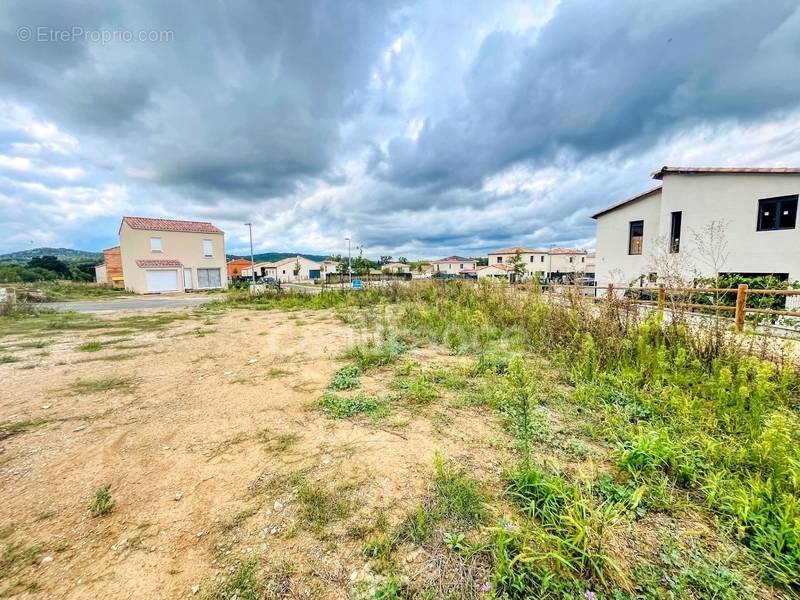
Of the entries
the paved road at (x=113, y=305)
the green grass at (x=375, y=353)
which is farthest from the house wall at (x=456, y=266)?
the green grass at (x=375, y=353)

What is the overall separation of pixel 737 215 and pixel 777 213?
97 cm

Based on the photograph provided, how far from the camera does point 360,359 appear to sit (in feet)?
16.3

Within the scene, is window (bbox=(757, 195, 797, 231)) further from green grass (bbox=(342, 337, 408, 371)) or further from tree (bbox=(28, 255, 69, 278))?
tree (bbox=(28, 255, 69, 278))

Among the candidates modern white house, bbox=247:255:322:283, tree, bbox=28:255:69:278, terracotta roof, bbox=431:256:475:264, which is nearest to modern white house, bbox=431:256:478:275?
terracotta roof, bbox=431:256:475:264

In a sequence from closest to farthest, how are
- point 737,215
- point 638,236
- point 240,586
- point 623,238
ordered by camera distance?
point 240,586
point 737,215
point 638,236
point 623,238

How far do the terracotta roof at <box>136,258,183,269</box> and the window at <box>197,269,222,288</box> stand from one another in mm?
1906

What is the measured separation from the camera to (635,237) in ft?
50.7

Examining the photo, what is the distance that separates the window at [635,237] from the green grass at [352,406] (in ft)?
56.3

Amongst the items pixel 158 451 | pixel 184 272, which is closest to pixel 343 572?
pixel 158 451

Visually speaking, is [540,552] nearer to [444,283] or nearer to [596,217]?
[444,283]

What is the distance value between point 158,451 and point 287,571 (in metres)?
1.87

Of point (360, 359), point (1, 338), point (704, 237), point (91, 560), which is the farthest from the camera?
point (704, 237)

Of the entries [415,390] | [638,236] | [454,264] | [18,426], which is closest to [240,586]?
[415,390]

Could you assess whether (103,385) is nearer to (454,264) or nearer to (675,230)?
(675,230)
